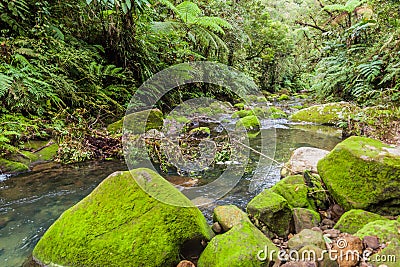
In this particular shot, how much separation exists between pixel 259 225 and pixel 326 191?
889mm

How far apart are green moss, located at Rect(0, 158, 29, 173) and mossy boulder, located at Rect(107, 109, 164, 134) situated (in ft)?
4.67

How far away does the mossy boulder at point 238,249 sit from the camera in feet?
5.90

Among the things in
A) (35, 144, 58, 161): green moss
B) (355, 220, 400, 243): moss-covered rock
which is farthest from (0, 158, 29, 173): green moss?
(355, 220, 400, 243): moss-covered rock

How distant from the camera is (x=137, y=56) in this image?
272 inches

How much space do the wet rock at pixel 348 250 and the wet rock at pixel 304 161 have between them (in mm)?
1452

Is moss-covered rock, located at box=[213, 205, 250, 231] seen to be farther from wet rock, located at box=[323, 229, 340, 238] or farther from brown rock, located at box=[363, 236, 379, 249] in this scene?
brown rock, located at box=[363, 236, 379, 249]

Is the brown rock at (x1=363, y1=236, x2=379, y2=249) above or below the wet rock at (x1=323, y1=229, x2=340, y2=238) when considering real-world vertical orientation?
above

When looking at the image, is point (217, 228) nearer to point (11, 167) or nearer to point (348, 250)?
point (348, 250)

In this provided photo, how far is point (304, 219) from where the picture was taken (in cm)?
240

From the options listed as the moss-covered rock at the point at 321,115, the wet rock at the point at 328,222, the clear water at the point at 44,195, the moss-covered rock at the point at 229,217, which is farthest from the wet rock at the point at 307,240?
the moss-covered rock at the point at 321,115

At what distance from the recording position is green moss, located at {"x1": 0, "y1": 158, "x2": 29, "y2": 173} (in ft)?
11.7

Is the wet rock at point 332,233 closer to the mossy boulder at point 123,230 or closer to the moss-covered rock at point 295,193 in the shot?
the moss-covered rock at point 295,193

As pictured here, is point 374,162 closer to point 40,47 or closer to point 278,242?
point 278,242

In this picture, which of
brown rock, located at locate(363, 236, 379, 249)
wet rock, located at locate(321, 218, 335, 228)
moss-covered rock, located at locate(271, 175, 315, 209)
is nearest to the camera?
brown rock, located at locate(363, 236, 379, 249)
